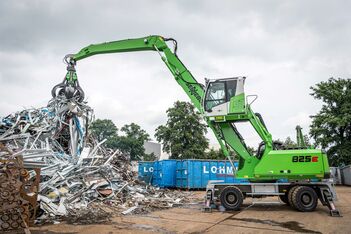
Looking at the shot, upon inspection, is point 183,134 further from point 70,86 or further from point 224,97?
point 224,97

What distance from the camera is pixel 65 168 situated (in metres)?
11.0

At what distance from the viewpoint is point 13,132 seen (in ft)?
42.0

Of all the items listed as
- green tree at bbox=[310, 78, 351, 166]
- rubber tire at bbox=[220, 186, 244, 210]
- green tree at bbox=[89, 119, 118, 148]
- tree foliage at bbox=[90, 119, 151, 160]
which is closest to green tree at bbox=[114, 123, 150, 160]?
tree foliage at bbox=[90, 119, 151, 160]

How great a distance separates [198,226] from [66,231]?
11.0 ft

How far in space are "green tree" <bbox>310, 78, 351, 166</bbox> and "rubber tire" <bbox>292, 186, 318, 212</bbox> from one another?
78.9 ft

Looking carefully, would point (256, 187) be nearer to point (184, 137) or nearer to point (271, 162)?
point (271, 162)

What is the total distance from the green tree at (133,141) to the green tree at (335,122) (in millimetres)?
32143

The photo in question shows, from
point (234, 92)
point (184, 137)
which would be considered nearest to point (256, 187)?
point (234, 92)

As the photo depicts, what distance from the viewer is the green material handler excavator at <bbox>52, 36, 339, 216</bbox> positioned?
10.2 metres

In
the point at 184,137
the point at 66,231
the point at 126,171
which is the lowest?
the point at 66,231

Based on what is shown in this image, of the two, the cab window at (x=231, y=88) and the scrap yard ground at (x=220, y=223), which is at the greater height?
the cab window at (x=231, y=88)

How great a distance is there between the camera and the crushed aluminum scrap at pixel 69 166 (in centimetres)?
922

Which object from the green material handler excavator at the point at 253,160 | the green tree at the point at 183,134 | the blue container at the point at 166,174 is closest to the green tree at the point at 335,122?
the green tree at the point at 183,134

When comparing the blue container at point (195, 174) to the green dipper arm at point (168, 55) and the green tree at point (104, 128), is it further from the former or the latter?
the green tree at point (104, 128)
